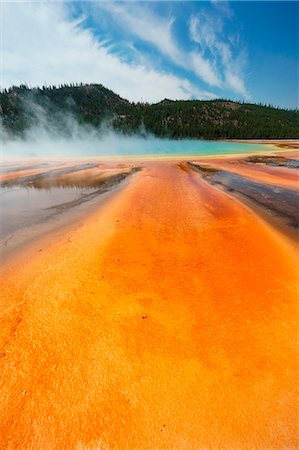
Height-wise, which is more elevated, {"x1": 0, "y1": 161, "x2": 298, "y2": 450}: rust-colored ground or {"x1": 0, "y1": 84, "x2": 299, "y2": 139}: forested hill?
{"x1": 0, "y1": 84, "x2": 299, "y2": 139}: forested hill

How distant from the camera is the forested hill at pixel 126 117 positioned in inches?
2480

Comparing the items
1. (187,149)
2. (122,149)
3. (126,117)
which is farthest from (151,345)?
(126,117)

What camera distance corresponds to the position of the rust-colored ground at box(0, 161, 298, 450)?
202 centimetres

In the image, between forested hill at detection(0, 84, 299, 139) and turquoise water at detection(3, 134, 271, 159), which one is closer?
turquoise water at detection(3, 134, 271, 159)

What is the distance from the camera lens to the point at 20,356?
8.60 ft

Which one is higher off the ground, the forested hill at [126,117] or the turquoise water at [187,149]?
the forested hill at [126,117]

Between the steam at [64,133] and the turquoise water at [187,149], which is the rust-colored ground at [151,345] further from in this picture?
the steam at [64,133]

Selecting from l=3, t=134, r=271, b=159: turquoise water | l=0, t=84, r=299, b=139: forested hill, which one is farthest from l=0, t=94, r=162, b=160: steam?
l=3, t=134, r=271, b=159: turquoise water

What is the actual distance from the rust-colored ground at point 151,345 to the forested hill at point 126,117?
57883 millimetres

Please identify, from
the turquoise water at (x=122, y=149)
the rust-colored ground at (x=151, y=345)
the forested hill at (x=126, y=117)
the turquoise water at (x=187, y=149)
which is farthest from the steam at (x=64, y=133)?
the rust-colored ground at (x=151, y=345)

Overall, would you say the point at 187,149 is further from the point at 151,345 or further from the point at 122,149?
the point at 151,345

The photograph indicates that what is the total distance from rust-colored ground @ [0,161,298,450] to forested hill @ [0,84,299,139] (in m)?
57.9

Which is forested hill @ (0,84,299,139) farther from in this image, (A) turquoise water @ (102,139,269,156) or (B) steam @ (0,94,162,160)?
(A) turquoise water @ (102,139,269,156)

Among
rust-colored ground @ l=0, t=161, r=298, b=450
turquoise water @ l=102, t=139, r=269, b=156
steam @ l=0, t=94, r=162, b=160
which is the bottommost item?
rust-colored ground @ l=0, t=161, r=298, b=450
